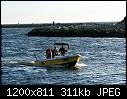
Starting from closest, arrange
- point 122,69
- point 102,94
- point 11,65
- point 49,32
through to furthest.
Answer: point 102,94, point 122,69, point 11,65, point 49,32

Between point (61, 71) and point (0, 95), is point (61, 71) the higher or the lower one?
the lower one

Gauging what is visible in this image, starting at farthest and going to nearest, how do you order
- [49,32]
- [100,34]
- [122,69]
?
[49,32]
[100,34]
[122,69]

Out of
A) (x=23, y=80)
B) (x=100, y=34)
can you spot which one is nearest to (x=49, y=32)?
(x=100, y=34)

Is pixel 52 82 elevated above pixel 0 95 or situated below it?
below

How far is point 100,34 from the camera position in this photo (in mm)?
79438

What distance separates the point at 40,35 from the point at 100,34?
20.2 metres

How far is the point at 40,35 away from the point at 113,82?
75.4 m

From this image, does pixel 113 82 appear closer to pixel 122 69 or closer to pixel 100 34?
pixel 122 69

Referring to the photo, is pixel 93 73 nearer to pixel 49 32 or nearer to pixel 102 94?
pixel 102 94

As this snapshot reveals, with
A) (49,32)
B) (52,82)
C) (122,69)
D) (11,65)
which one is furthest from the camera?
(49,32)

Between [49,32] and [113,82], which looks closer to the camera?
[113,82]

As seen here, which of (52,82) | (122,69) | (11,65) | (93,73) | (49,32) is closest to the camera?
(52,82)

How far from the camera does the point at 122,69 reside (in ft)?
85.0

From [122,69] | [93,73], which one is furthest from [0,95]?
[122,69]
